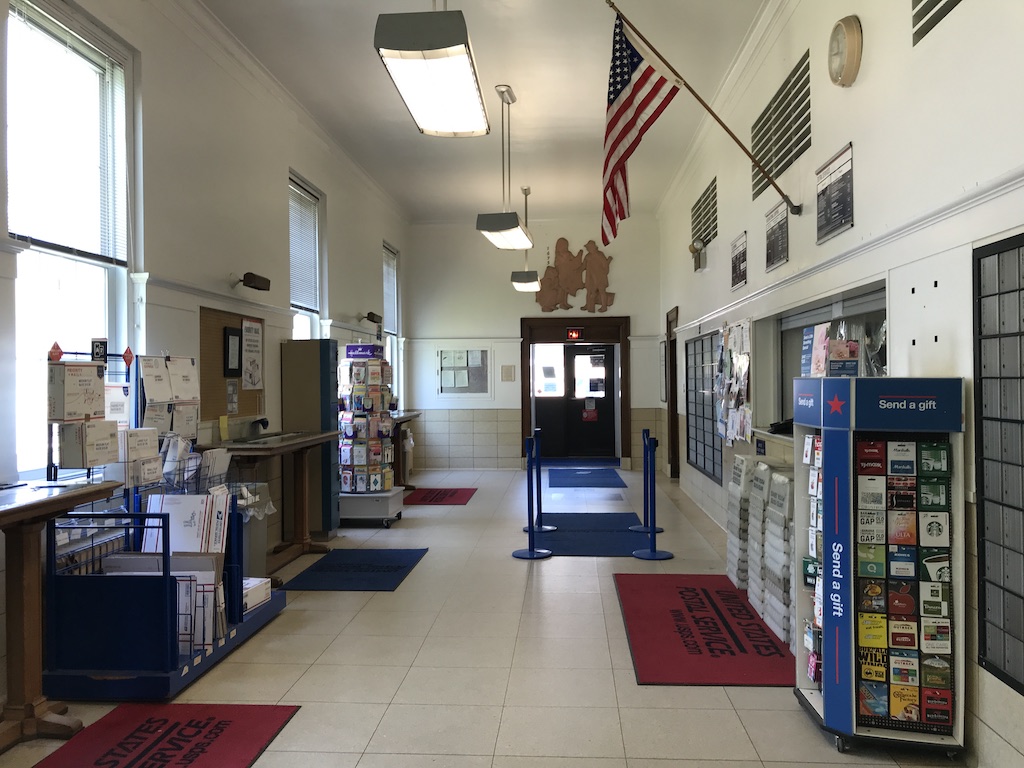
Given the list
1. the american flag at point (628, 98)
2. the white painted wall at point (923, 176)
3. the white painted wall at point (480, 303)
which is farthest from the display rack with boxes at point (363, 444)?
the white painted wall at point (480, 303)

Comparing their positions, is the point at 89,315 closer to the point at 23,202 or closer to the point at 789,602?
the point at 23,202

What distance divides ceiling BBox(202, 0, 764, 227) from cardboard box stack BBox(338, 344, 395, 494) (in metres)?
1.99

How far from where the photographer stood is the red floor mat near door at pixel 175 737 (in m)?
2.80

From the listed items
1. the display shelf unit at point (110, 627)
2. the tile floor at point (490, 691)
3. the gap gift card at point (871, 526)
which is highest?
the gap gift card at point (871, 526)

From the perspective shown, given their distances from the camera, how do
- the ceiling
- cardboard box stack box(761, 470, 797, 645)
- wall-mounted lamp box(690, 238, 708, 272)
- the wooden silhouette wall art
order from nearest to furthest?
cardboard box stack box(761, 470, 797, 645)
the ceiling
wall-mounted lamp box(690, 238, 708, 272)
the wooden silhouette wall art

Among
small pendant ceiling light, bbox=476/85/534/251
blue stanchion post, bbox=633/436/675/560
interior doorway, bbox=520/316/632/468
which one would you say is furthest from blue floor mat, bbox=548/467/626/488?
small pendant ceiling light, bbox=476/85/534/251

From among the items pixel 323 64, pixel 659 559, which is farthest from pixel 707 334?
pixel 323 64

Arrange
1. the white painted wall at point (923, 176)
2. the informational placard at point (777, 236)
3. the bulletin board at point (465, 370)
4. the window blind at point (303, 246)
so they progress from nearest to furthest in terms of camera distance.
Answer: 1. the white painted wall at point (923, 176)
2. the informational placard at point (777, 236)
3. the window blind at point (303, 246)
4. the bulletin board at point (465, 370)

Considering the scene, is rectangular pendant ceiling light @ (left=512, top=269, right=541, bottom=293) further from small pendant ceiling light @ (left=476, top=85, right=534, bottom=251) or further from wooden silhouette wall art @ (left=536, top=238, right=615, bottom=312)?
small pendant ceiling light @ (left=476, top=85, right=534, bottom=251)

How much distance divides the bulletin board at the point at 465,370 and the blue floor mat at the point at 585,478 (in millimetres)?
1807

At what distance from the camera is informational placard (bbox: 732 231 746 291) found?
19.7ft

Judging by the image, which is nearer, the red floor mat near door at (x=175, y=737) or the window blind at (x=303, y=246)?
the red floor mat near door at (x=175, y=737)

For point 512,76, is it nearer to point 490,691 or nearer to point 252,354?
point 252,354

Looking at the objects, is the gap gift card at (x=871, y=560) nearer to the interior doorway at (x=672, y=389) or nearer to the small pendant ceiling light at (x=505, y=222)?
the small pendant ceiling light at (x=505, y=222)
